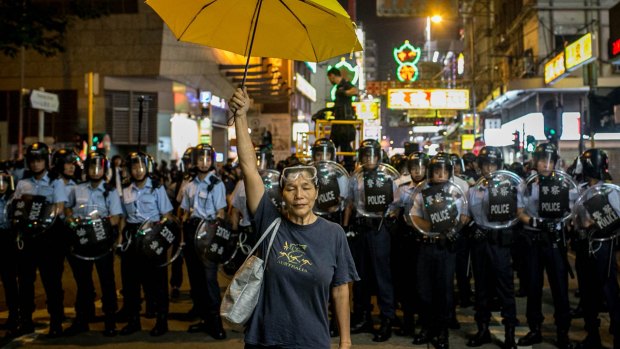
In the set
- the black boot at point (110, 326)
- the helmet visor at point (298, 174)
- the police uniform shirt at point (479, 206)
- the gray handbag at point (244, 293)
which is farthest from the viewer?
the black boot at point (110, 326)

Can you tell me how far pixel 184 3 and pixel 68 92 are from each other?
22.2 metres

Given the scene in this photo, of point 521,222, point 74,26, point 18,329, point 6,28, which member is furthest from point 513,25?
point 18,329

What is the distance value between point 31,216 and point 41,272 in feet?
2.48

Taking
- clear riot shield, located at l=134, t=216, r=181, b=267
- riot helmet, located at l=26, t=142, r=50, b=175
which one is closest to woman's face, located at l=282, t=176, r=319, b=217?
clear riot shield, located at l=134, t=216, r=181, b=267

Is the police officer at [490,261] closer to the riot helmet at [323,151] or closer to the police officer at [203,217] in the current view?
the riot helmet at [323,151]

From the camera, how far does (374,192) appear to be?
7828mm

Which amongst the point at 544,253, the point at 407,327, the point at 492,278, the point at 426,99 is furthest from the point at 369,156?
the point at 426,99

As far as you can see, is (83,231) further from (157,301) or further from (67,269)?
(67,269)

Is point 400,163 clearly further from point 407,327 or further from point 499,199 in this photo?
point 407,327

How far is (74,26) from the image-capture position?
24.3 m

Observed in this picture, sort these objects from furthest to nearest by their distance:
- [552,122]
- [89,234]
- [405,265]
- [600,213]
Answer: [552,122] < [405,265] < [89,234] < [600,213]

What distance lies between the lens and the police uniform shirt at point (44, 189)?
776cm

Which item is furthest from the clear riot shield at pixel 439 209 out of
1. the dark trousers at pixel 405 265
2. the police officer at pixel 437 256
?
the dark trousers at pixel 405 265

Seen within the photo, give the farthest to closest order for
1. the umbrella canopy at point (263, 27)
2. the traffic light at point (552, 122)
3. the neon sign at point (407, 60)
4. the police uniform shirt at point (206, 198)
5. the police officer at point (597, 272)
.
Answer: the neon sign at point (407, 60) < the traffic light at point (552, 122) < the police uniform shirt at point (206, 198) < the police officer at point (597, 272) < the umbrella canopy at point (263, 27)
